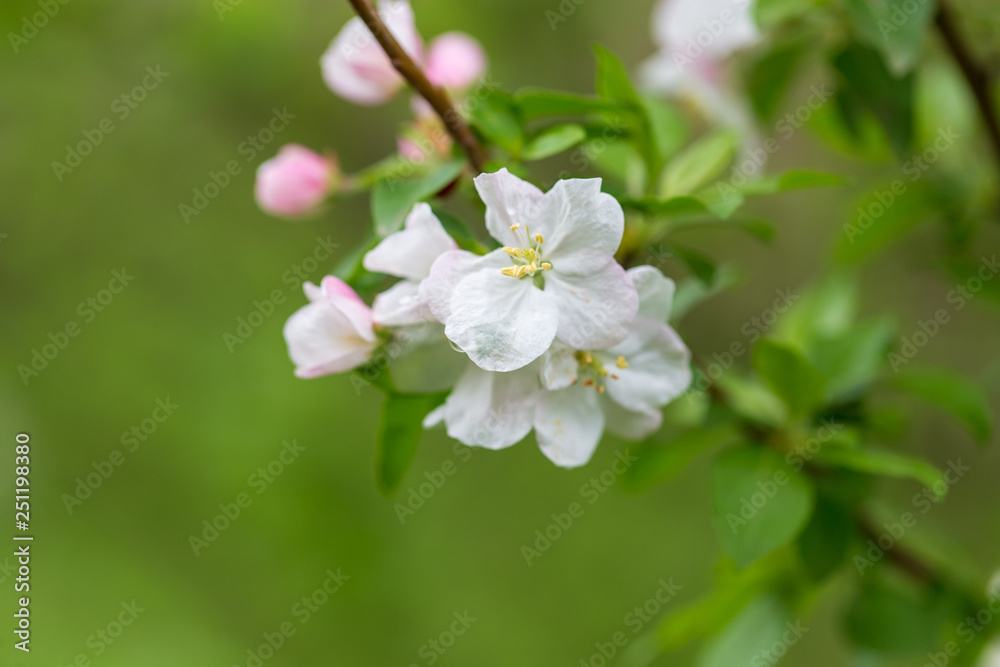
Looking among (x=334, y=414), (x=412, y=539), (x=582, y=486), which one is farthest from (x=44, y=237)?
(x=582, y=486)

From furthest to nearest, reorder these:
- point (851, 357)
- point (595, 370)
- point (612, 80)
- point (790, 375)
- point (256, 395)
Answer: point (256, 395), point (851, 357), point (790, 375), point (612, 80), point (595, 370)

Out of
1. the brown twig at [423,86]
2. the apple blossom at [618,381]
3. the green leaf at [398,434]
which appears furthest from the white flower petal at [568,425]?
the brown twig at [423,86]

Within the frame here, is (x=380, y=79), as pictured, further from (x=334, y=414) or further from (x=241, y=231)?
(x=241, y=231)

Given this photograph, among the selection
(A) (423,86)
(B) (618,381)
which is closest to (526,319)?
(B) (618,381)

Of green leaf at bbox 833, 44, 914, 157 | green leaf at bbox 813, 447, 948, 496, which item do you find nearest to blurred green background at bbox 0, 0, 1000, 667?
green leaf at bbox 833, 44, 914, 157

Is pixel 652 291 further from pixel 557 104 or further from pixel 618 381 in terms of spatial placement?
pixel 557 104

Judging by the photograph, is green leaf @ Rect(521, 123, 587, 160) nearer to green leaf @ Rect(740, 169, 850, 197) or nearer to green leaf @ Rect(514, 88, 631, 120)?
green leaf @ Rect(514, 88, 631, 120)
